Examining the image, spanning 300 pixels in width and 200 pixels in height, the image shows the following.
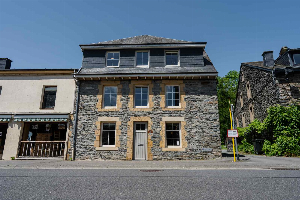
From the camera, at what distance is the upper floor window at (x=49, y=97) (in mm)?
13891

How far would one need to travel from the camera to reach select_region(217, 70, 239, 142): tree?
131 ft

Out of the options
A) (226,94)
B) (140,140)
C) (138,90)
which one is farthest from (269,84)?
(226,94)

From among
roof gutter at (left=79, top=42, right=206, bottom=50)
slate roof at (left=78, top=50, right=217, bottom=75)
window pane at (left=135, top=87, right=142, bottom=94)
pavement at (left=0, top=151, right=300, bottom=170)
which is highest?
roof gutter at (left=79, top=42, right=206, bottom=50)

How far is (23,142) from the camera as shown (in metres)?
13.2

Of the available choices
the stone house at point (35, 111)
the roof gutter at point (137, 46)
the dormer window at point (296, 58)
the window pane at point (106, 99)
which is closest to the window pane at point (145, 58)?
the roof gutter at point (137, 46)

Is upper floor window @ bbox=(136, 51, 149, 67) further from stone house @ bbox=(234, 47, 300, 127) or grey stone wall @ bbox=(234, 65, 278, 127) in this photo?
grey stone wall @ bbox=(234, 65, 278, 127)

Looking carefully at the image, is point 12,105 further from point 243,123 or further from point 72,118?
point 243,123

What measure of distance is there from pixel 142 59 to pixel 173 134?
6.04m

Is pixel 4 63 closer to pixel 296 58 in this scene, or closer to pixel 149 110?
pixel 149 110

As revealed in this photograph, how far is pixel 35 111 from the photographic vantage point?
13516mm

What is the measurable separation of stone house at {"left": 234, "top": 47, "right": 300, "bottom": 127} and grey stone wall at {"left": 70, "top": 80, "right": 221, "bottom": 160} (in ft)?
17.9

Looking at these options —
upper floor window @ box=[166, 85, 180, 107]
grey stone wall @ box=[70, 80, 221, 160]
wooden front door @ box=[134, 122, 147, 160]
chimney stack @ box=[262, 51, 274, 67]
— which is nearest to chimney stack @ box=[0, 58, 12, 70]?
grey stone wall @ box=[70, 80, 221, 160]

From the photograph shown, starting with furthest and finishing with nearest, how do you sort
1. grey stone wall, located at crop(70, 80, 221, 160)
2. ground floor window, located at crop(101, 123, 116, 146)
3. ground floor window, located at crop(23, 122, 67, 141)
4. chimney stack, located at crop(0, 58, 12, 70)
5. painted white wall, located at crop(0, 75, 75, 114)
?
chimney stack, located at crop(0, 58, 12, 70) < ground floor window, located at crop(23, 122, 67, 141) < painted white wall, located at crop(0, 75, 75, 114) < ground floor window, located at crop(101, 123, 116, 146) < grey stone wall, located at crop(70, 80, 221, 160)

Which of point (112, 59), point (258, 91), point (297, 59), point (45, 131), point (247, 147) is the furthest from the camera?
point (258, 91)
